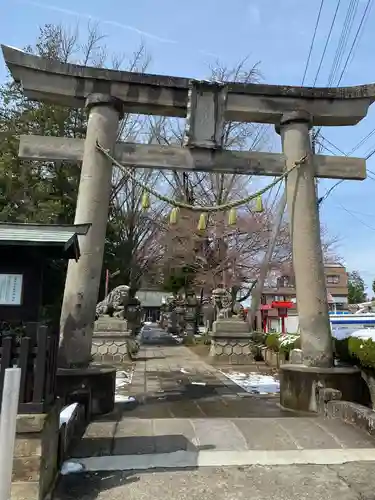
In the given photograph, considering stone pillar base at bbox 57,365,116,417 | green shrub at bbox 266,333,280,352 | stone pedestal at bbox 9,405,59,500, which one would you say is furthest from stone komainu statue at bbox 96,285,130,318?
stone pedestal at bbox 9,405,59,500

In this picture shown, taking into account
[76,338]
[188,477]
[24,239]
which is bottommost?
[188,477]

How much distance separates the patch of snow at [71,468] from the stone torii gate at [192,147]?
2.45m

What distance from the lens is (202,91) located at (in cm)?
775

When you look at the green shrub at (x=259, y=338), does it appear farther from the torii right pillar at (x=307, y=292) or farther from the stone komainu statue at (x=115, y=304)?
the torii right pillar at (x=307, y=292)

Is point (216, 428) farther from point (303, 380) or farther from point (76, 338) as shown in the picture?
point (76, 338)

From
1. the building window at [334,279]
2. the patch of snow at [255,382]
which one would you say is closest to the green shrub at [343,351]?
the patch of snow at [255,382]

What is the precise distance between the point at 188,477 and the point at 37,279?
8.84ft

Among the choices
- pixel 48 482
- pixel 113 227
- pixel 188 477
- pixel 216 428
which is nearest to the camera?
pixel 48 482

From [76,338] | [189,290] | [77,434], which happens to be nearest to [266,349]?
[76,338]

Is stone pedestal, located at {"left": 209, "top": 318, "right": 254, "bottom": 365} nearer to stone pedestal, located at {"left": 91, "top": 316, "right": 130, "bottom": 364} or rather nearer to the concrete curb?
stone pedestal, located at {"left": 91, "top": 316, "right": 130, "bottom": 364}

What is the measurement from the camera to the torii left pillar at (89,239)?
6746 millimetres

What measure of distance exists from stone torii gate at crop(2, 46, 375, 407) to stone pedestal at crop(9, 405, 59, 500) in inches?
126

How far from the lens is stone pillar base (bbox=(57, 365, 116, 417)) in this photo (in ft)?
20.5

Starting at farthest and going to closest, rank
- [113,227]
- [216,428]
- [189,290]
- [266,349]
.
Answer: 1. [189,290]
2. [113,227]
3. [266,349]
4. [216,428]
